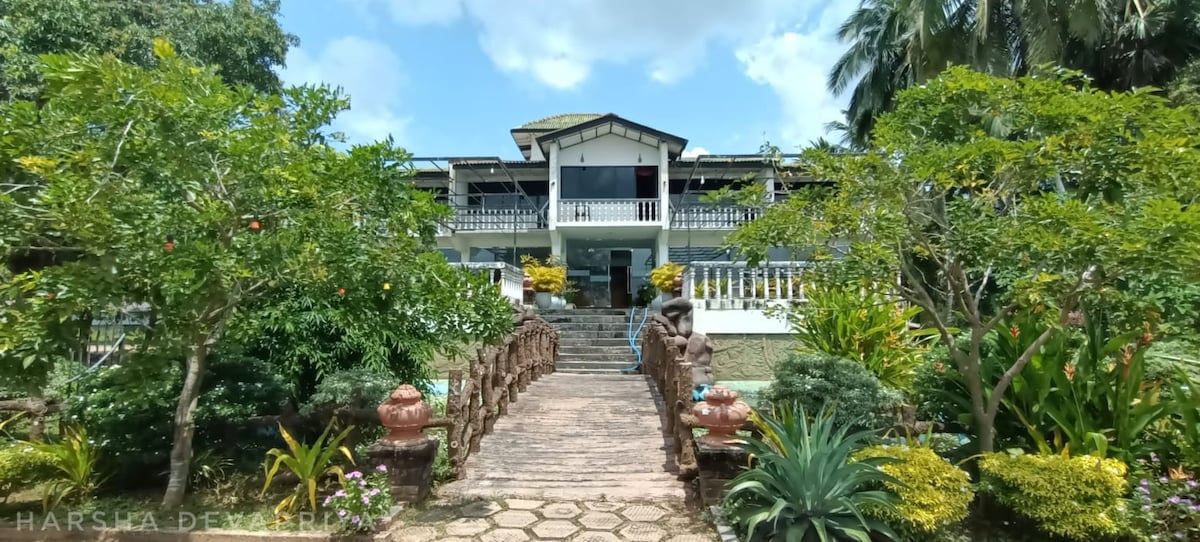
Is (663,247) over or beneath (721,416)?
over

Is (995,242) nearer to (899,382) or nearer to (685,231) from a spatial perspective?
(899,382)

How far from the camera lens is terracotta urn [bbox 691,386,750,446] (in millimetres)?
4410

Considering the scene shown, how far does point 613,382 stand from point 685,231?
10.3 metres

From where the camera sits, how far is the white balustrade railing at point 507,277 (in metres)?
12.5

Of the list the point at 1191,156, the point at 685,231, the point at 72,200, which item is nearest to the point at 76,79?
the point at 72,200

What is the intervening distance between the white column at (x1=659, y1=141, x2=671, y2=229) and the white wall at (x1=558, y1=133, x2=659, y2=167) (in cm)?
45

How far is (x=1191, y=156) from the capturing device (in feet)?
11.1

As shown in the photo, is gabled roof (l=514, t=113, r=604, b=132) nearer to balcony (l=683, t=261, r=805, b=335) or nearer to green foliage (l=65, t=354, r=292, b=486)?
balcony (l=683, t=261, r=805, b=335)

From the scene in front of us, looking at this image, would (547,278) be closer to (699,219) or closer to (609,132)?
(699,219)

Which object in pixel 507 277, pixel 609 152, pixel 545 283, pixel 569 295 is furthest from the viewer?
pixel 609 152

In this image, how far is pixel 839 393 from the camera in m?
4.95

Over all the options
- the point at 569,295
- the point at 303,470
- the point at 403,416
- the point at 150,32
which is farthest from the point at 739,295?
the point at 150,32

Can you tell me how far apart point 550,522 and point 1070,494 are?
327cm

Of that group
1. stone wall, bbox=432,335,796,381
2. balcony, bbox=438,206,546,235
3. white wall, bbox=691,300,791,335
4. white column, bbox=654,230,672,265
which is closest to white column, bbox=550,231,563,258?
balcony, bbox=438,206,546,235
